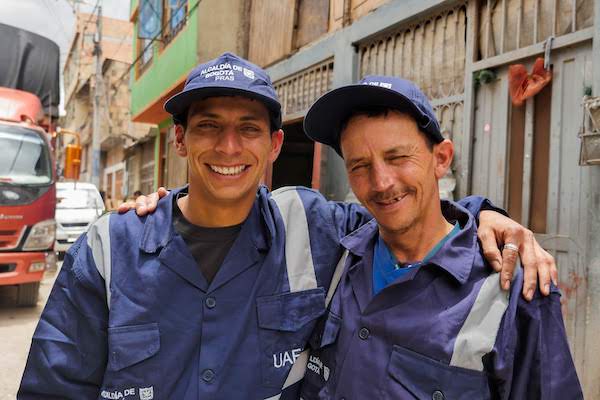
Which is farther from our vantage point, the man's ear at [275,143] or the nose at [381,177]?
the man's ear at [275,143]

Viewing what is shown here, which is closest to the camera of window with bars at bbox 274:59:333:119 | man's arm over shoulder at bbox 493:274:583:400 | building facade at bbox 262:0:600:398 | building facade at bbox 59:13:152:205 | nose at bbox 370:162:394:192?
man's arm over shoulder at bbox 493:274:583:400

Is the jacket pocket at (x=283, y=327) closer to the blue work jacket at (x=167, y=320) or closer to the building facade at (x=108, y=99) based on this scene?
the blue work jacket at (x=167, y=320)

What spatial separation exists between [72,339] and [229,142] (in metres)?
0.85

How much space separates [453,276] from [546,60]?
2.84 m

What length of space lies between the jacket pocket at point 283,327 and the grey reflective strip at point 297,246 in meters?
0.04

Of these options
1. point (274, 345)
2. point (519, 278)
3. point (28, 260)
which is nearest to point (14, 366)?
point (28, 260)

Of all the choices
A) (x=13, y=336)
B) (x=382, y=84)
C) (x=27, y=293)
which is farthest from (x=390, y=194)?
(x=27, y=293)

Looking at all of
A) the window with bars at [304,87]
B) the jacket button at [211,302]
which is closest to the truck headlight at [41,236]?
the window with bars at [304,87]

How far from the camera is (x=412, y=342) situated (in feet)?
4.64

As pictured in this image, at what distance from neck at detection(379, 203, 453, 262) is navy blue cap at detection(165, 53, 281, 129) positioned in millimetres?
652

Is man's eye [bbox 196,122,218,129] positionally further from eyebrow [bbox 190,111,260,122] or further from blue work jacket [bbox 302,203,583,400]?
blue work jacket [bbox 302,203,583,400]

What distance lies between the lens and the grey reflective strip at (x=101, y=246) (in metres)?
1.67

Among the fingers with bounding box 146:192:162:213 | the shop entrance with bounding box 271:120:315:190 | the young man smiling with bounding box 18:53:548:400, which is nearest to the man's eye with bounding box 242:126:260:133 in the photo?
the young man smiling with bounding box 18:53:548:400

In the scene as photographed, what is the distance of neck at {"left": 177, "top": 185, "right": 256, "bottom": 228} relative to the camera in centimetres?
182
